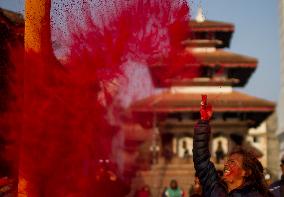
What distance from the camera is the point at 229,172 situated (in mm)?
3441

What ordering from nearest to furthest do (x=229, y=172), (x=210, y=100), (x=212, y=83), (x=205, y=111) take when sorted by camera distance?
(x=229, y=172) < (x=205, y=111) < (x=210, y=100) < (x=212, y=83)

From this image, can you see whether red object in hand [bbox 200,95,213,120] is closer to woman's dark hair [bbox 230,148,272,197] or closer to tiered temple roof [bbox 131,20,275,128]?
woman's dark hair [bbox 230,148,272,197]

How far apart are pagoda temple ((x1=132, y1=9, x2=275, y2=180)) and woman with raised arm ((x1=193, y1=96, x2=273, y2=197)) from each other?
2573 cm

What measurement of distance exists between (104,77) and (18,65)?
3626mm

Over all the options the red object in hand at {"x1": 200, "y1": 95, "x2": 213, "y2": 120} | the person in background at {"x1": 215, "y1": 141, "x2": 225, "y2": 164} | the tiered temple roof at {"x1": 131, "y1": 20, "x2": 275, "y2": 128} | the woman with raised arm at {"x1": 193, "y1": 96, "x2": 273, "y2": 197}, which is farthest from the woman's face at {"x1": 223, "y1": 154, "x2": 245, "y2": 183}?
the tiered temple roof at {"x1": 131, "y1": 20, "x2": 275, "y2": 128}

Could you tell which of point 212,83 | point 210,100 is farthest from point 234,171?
point 212,83

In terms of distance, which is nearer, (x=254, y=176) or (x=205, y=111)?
(x=254, y=176)

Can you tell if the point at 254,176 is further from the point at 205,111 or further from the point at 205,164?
the point at 205,111

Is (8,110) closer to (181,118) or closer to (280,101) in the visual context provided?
(181,118)

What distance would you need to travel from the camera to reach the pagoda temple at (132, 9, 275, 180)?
29.8 meters

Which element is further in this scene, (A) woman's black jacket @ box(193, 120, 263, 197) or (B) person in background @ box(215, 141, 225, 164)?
(B) person in background @ box(215, 141, 225, 164)

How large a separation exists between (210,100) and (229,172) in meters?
26.1

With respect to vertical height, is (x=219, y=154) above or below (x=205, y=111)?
below

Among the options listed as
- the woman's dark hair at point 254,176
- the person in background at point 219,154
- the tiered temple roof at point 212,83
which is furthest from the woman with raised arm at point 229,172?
the tiered temple roof at point 212,83
